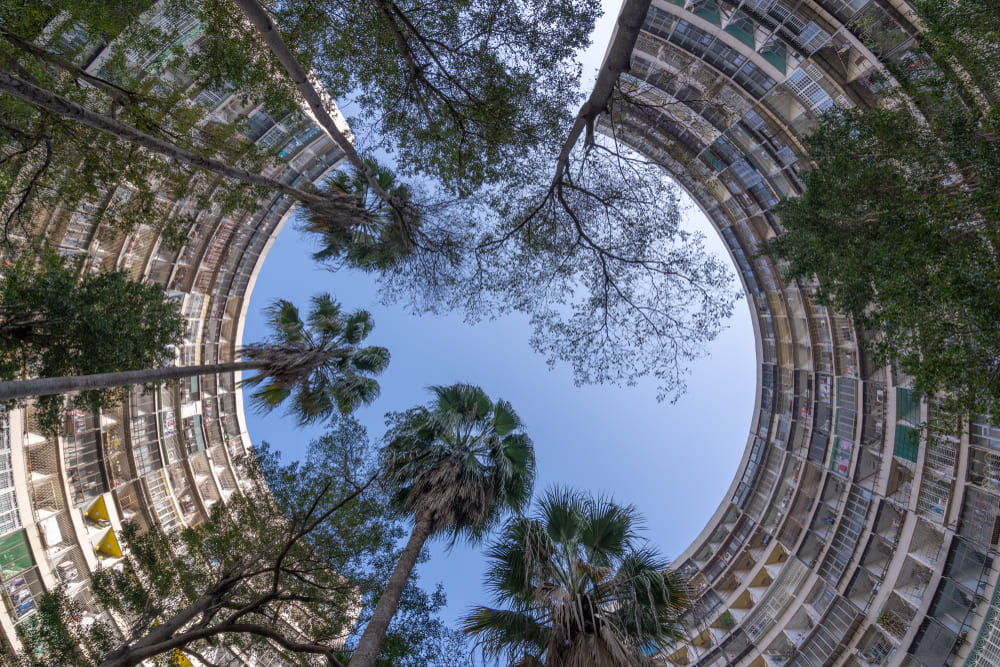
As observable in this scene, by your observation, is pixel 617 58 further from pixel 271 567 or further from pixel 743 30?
pixel 743 30

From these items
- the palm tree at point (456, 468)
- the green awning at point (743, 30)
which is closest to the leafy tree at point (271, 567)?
the palm tree at point (456, 468)

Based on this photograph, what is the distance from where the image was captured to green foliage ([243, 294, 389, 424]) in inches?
457

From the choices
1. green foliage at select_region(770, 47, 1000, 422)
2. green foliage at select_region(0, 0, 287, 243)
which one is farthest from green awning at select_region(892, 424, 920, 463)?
green foliage at select_region(0, 0, 287, 243)

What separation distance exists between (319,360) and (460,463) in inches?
233

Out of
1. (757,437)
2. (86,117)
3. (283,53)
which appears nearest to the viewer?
(86,117)

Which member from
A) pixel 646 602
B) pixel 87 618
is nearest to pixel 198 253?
pixel 87 618

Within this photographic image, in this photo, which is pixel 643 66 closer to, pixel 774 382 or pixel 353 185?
pixel 353 185

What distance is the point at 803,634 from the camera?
18.1 metres

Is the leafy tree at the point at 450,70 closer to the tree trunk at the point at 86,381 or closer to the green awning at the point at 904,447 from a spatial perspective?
the tree trunk at the point at 86,381

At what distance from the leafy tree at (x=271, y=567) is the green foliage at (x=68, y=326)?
185 inches

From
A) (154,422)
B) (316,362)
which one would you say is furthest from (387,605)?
(154,422)

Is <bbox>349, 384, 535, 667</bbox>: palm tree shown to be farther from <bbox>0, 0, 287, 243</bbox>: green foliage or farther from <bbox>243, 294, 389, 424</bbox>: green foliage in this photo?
<bbox>0, 0, 287, 243</bbox>: green foliage

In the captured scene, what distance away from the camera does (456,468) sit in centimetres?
931

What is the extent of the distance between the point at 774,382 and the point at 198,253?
1376 inches
